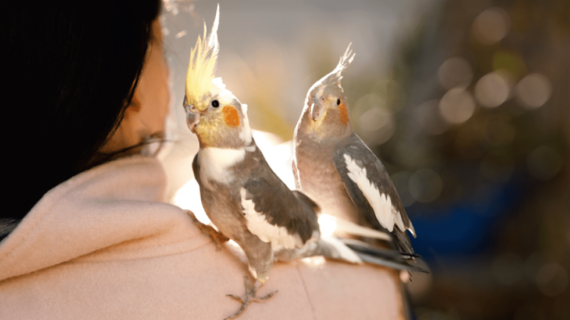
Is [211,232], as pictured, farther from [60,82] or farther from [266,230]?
[60,82]

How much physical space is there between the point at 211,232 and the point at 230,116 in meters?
0.23

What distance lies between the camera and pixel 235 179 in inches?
23.0

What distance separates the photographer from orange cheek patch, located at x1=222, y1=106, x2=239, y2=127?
22.1 inches

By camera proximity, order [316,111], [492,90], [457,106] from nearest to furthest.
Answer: [316,111] < [492,90] < [457,106]

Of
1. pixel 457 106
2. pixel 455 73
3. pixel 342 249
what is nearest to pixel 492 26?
pixel 455 73

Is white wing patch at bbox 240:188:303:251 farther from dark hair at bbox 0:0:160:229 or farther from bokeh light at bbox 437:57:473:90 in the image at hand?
bokeh light at bbox 437:57:473:90

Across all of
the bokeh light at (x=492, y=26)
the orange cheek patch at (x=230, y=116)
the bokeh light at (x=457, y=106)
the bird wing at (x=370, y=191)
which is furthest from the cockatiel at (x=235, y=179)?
the bokeh light at (x=492, y=26)

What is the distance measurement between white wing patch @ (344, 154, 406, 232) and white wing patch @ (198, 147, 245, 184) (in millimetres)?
214

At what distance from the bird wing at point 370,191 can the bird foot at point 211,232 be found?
25 centimetres

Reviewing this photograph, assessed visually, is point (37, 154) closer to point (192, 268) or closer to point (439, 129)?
point (192, 268)

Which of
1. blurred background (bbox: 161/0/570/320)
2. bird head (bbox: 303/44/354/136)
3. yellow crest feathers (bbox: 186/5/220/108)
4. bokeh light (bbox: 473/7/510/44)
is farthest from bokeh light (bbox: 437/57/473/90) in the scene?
Result: yellow crest feathers (bbox: 186/5/220/108)

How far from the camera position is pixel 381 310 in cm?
72

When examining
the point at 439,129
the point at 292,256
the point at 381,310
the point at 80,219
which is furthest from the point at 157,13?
the point at 439,129

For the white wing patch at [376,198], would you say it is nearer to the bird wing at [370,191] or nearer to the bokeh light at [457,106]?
the bird wing at [370,191]
